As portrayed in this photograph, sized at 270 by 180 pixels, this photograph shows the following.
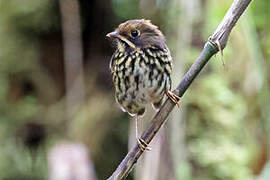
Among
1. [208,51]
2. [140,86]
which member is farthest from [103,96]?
[208,51]

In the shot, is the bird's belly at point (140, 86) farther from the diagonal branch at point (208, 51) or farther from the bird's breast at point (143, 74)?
the diagonal branch at point (208, 51)

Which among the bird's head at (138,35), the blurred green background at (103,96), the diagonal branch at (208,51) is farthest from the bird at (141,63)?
the blurred green background at (103,96)

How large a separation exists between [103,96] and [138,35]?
1538 mm

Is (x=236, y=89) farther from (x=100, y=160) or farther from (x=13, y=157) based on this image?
(x=13, y=157)

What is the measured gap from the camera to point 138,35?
204 cm

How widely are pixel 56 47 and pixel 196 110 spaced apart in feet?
3.34

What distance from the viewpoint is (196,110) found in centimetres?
318

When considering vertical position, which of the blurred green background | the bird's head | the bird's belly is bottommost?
the blurred green background

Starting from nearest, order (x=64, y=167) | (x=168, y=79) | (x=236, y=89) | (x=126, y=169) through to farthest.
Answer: (x=126, y=169) → (x=168, y=79) → (x=64, y=167) → (x=236, y=89)

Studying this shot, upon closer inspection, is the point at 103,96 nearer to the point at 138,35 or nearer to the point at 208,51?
the point at 138,35

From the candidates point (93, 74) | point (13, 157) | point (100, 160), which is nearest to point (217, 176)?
point (100, 160)

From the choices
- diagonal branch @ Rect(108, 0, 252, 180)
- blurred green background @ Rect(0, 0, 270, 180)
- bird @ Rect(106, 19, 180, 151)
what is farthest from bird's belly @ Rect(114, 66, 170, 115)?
blurred green background @ Rect(0, 0, 270, 180)

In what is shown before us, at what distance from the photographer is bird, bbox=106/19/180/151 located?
1.99m

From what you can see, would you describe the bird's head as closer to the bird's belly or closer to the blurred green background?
the bird's belly
